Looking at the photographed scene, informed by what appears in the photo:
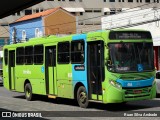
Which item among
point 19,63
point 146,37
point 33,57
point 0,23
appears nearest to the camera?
point 146,37

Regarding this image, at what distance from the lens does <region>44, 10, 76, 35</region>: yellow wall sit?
209 feet

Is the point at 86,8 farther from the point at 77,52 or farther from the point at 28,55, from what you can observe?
the point at 77,52

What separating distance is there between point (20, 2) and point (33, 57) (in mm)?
11746

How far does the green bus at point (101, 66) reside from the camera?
1536cm

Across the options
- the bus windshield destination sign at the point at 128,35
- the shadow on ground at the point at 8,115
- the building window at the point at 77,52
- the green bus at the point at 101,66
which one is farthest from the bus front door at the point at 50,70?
the bus windshield destination sign at the point at 128,35

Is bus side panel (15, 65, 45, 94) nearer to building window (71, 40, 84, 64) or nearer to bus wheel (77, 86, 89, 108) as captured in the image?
building window (71, 40, 84, 64)

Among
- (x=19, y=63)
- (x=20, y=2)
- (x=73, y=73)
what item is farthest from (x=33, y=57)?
(x=20, y=2)

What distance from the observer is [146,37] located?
53.8 feet

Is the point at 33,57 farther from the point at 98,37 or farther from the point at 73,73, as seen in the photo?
the point at 98,37

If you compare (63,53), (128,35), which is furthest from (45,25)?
(128,35)

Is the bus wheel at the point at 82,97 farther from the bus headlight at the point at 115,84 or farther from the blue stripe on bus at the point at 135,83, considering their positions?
the blue stripe on bus at the point at 135,83

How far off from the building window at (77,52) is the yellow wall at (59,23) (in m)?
45.8

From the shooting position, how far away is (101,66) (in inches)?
620

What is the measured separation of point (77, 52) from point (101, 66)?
177 cm
